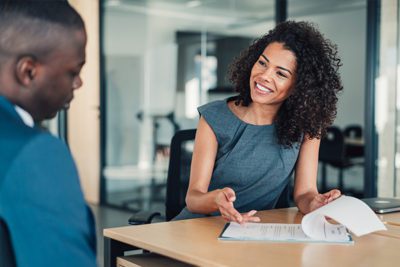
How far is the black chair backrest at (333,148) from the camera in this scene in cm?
567

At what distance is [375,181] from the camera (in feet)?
13.2

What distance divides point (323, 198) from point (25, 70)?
4.16 ft

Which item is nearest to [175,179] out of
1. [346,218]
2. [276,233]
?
[276,233]

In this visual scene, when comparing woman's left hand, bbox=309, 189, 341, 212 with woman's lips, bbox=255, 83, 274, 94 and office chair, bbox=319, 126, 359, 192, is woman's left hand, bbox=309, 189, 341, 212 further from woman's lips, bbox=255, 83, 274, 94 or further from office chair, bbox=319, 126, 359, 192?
office chair, bbox=319, 126, 359, 192

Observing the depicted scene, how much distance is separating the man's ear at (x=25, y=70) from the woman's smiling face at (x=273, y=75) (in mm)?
1284

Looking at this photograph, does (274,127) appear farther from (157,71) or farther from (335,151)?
(335,151)

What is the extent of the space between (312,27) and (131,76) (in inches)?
141

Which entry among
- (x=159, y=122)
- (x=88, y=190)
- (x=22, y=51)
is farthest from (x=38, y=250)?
(x=88, y=190)

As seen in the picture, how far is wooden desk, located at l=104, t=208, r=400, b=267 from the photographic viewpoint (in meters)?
1.28

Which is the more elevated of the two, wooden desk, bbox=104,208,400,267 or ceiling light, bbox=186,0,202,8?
ceiling light, bbox=186,0,202,8

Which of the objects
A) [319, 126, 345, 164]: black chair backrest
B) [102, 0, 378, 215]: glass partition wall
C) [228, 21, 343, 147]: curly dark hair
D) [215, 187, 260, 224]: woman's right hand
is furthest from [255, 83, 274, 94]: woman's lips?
[319, 126, 345, 164]: black chair backrest

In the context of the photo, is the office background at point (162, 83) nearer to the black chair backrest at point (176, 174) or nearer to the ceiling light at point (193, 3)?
the ceiling light at point (193, 3)

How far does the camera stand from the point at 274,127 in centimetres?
213

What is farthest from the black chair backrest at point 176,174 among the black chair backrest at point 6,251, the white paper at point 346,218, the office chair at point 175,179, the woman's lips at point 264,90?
the black chair backrest at point 6,251
